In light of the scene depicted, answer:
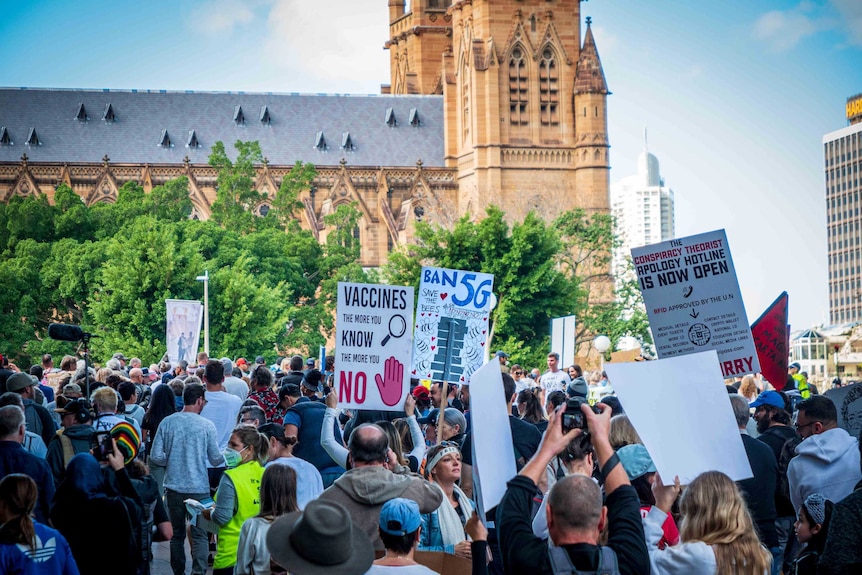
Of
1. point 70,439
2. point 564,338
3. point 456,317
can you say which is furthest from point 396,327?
point 564,338

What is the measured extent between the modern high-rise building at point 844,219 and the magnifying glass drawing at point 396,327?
133 metres

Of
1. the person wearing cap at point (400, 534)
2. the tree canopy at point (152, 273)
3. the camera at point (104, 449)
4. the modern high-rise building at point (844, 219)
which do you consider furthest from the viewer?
the modern high-rise building at point (844, 219)

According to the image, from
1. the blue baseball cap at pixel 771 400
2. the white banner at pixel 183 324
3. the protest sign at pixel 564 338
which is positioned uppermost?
the white banner at pixel 183 324

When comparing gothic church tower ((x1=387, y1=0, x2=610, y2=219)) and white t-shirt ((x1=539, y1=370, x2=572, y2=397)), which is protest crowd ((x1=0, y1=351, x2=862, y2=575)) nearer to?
white t-shirt ((x1=539, y1=370, x2=572, y2=397))

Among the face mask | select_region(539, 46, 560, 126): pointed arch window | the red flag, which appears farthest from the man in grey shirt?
select_region(539, 46, 560, 126): pointed arch window

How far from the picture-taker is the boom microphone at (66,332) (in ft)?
40.7

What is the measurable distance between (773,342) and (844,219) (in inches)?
5240

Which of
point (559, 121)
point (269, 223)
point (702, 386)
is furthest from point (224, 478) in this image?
point (559, 121)

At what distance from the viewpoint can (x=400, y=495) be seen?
22.3ft

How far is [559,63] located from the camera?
255 ft

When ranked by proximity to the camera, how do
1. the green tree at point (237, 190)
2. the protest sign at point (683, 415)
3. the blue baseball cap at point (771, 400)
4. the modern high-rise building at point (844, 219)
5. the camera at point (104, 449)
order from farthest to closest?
1. the modern high-rise building at point (844, 219)
2. the green tree at point (237, 190)
3. the blue baseball cap at point (771, 400)
4. the camera at point (104, 449)
5. the protest sign at point (683, 415)

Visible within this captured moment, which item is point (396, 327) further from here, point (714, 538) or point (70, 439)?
point (714, 538)

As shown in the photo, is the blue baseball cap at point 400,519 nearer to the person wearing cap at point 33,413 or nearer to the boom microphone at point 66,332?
the person wearing cap at point 33,413

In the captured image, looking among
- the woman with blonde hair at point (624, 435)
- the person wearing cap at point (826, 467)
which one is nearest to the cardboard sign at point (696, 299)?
the person wearing cap at point (826, 467)
